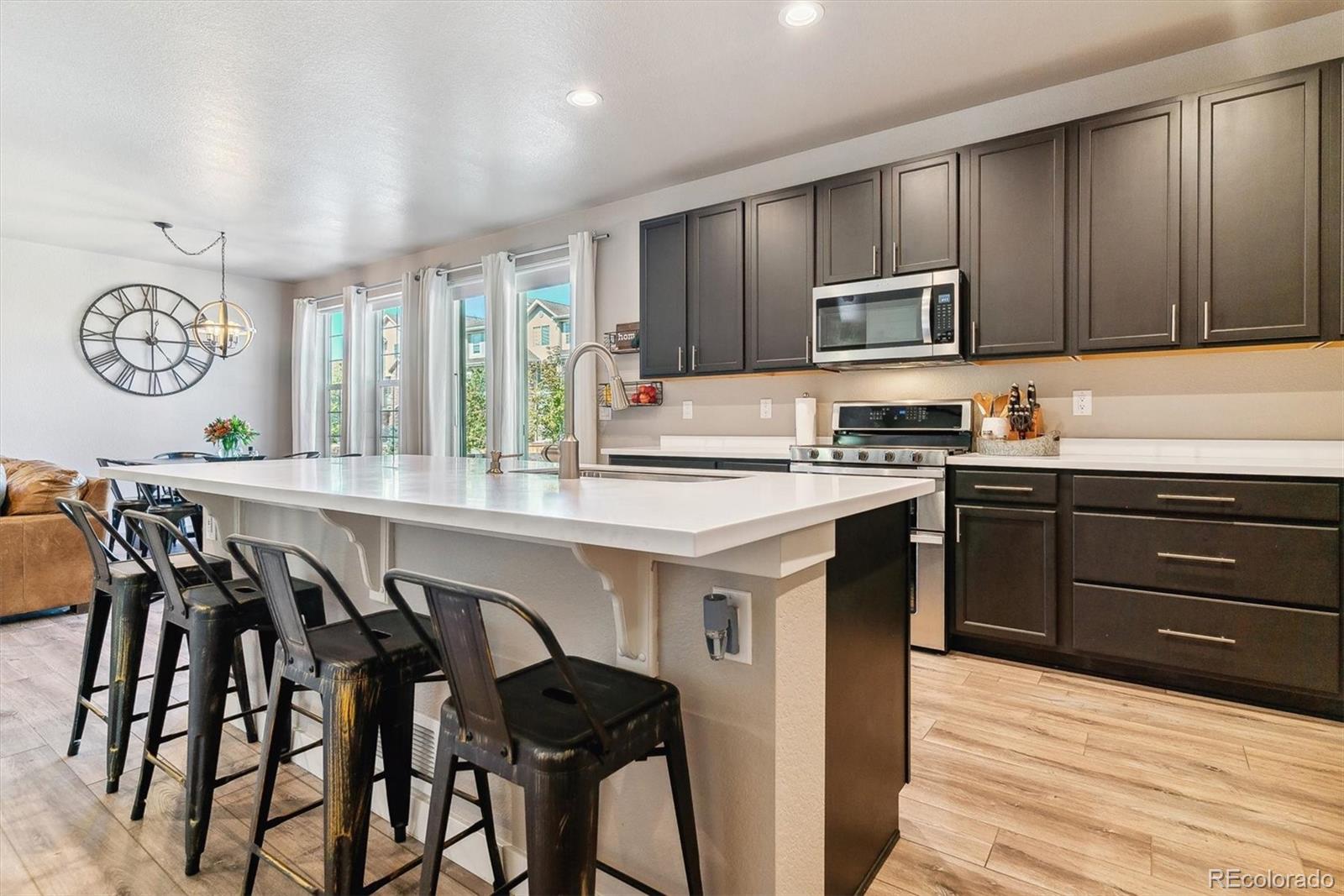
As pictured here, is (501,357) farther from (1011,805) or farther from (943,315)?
(1011,805)

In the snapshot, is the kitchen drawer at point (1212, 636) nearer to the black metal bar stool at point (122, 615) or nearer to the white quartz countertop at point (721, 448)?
the white quartz countertop at point (721, 448)

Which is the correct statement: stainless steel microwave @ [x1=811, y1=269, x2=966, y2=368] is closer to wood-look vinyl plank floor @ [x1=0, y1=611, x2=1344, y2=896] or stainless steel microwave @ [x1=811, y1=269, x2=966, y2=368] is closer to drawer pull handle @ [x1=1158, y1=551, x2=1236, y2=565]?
drawer pull handle @ [x1=1158, y1=551, x2=1236, y2=565]

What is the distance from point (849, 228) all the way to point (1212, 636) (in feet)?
7.94

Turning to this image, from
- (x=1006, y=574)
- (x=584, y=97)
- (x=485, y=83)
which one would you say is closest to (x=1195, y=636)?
(x=1006, y=574)

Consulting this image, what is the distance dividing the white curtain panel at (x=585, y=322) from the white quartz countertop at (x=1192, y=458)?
254 cm

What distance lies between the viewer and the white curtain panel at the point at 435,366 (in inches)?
229

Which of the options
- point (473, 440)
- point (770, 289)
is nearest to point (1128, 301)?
point (770, 289)

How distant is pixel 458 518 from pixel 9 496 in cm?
461

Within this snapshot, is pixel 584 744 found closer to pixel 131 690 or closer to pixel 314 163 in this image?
pixel 131 690

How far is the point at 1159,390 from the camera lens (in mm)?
3094

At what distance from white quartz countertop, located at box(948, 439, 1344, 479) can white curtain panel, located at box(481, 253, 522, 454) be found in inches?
134

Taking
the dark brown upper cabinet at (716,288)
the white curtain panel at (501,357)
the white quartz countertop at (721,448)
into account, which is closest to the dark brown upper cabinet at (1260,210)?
the white quartz countertop at (721,448)

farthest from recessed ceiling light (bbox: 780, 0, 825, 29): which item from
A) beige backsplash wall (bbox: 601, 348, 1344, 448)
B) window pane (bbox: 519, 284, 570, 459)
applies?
window pane (bbox: 519, 284, 570, 459)

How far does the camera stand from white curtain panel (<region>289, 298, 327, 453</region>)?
278 inches
